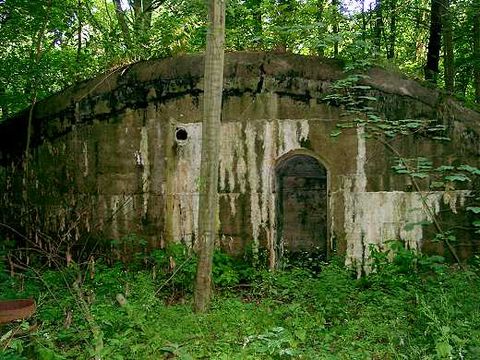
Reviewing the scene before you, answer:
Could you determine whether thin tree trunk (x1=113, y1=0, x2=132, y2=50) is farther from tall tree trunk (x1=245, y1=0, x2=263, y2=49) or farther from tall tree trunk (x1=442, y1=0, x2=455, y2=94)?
tall tree trunk (x1=442, y1=0, x2=455, y2=94)

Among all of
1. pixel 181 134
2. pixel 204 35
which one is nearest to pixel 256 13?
pixel 204 35

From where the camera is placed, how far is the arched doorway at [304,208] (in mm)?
7500

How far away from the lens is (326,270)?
5.80m

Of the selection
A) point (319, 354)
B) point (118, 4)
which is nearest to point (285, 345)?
point (319, 354)

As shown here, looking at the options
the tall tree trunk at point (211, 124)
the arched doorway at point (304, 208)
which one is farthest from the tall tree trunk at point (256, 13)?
the tall tree trunk at point (211, 124)

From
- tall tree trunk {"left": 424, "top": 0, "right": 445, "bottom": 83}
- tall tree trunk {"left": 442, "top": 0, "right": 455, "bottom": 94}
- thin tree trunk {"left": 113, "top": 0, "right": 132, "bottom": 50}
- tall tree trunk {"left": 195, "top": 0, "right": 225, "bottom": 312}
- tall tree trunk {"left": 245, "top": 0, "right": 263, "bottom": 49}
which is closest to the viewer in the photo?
tall tree trunk {"left": 195, "top": 0, "right": 225, "bottom": 312}

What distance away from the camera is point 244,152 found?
260 inches

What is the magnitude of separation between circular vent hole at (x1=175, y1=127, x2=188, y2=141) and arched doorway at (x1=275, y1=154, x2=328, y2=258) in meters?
1.70

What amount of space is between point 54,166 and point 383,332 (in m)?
5.94

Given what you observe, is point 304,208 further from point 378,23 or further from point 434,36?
point 378,23

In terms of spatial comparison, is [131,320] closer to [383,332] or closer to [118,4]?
[383,332]

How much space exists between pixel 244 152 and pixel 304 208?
1714mm

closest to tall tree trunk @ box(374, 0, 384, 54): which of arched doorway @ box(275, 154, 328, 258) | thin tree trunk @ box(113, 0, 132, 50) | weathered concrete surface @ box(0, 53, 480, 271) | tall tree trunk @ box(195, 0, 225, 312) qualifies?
arched doorway @ box(275, 154, 328, 258)

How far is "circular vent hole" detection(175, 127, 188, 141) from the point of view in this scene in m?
6.83
